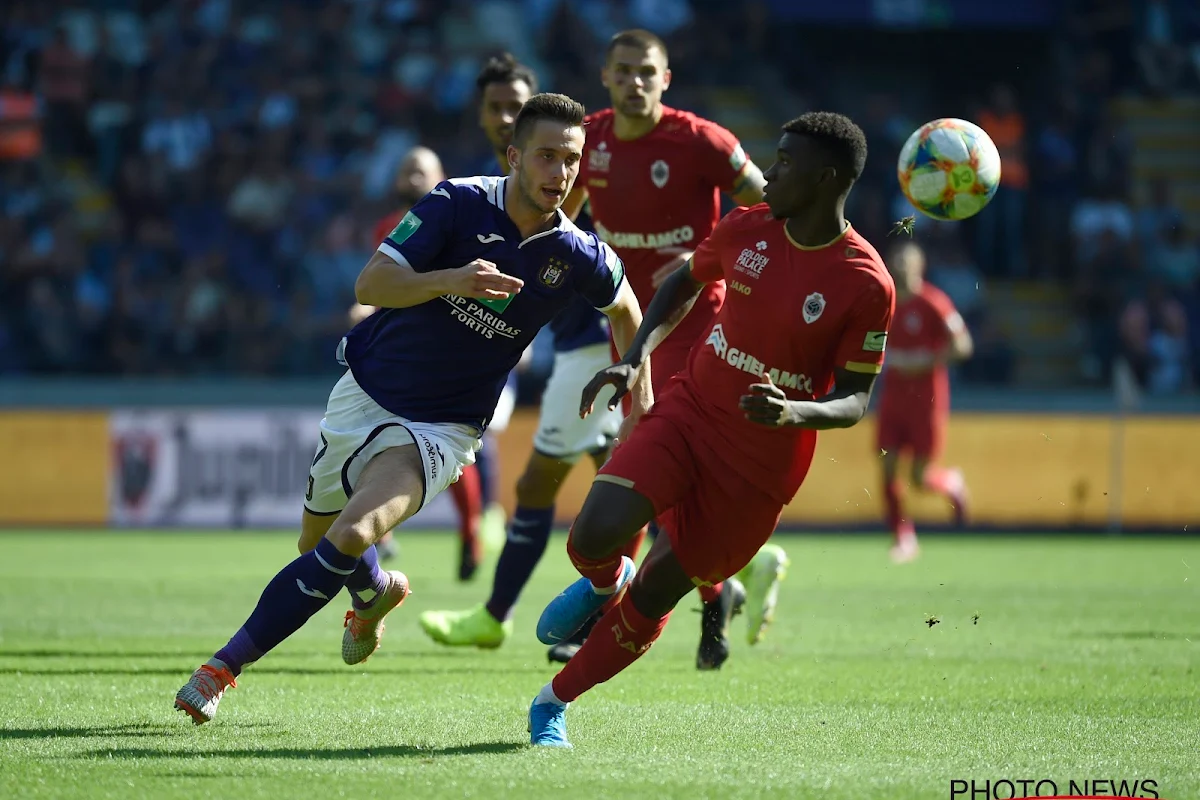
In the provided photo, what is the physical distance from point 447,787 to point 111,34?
1881 centimetres

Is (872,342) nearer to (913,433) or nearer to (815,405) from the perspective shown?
(815,405)

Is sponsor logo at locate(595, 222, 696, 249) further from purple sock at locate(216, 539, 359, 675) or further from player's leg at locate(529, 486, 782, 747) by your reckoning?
purple sock at locate(216, 539, 359, 675)

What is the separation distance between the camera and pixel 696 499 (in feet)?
19.5

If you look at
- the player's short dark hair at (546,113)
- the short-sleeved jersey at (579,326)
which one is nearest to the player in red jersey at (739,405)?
the player's short dark hair at (546,113)

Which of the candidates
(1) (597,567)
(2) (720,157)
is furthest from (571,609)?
(2) (720,157)

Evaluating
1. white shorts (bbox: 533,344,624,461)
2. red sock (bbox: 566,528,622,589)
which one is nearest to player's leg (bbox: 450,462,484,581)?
white shorts (bbox: 533,344,624,461)

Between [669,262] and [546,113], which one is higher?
[546,113]

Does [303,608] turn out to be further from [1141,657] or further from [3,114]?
[3,114]

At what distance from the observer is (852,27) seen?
25.1m

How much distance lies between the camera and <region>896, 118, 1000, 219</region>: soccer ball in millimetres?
6719

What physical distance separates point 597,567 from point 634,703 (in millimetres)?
991

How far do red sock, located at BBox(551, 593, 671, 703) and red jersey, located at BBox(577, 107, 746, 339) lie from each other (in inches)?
106

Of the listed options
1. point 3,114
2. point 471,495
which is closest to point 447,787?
point 471,495

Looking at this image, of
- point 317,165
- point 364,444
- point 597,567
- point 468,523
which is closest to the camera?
point 597,567
